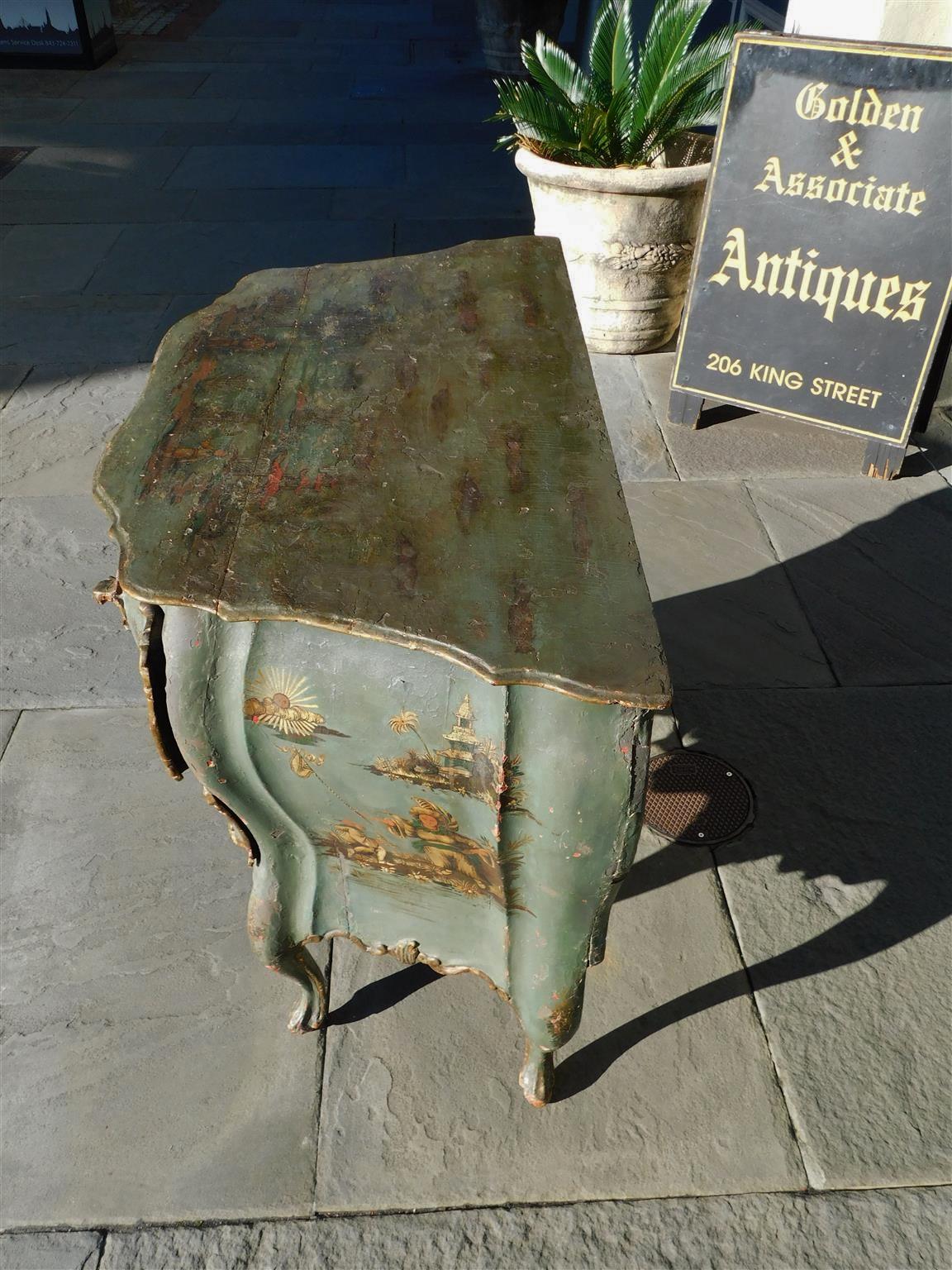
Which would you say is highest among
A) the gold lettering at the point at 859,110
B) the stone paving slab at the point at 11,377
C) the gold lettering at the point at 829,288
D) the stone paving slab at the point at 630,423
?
the gold lettering at the point at 859,110

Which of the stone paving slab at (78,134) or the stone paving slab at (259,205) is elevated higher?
the stone paving slab at (78,134)

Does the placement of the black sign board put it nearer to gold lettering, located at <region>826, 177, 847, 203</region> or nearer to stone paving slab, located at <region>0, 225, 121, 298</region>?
gold lettering, located at <region>826, 177, 847, 203</region>

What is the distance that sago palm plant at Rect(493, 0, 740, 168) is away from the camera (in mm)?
4426

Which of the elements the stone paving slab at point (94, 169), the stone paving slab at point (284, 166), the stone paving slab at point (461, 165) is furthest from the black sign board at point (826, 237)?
the stone paving slab at point (94, 169)

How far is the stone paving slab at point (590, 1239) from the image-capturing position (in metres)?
1.95

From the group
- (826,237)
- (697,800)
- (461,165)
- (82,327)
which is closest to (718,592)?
(697,800)

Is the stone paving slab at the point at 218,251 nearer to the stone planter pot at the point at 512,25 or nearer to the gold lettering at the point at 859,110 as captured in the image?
the gold lettering at the point at 859,110

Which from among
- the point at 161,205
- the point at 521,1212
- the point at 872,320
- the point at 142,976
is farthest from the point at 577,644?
Answer: the point at 161,205

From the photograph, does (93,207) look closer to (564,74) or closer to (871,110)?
(564,74)

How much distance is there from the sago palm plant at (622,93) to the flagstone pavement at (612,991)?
1452 mm

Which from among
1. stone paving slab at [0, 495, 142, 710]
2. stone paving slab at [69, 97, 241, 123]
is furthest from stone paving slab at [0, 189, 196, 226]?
stone paving slab at [0, 495, 142, 710]

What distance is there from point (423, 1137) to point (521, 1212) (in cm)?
26

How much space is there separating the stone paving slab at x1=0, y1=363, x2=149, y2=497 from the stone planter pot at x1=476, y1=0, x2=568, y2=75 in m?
6.61

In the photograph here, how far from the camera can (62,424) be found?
14.9 ft
